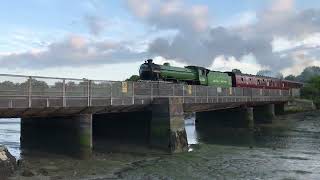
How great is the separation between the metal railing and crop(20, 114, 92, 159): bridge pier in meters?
1.93


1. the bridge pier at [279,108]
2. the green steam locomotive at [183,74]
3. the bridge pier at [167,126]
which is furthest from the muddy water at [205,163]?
the bridge pier at [279,108]

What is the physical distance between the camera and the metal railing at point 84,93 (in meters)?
25.7

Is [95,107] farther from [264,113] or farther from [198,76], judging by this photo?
[264,113]

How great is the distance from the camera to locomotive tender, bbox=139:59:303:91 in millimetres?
48500

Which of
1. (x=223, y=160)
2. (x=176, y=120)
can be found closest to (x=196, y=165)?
(x=223, y=160)

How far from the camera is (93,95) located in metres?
31.2

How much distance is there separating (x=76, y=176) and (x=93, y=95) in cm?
745

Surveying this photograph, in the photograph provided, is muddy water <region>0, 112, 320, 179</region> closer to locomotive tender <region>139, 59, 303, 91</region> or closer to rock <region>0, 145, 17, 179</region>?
rock <region>0, 145, 17, 179</region>

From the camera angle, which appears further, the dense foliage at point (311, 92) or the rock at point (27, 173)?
the dense foliage at point (311, 92)

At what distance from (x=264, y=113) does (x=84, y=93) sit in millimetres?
42892

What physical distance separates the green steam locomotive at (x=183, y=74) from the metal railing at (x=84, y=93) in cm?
542

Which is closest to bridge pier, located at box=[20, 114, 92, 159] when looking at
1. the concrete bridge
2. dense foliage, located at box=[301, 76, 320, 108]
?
the concrete bridge

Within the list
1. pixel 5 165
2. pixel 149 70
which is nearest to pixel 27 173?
pixel 5 165

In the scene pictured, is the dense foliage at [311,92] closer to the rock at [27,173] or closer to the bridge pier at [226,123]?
the bridge pier at [226,123]
